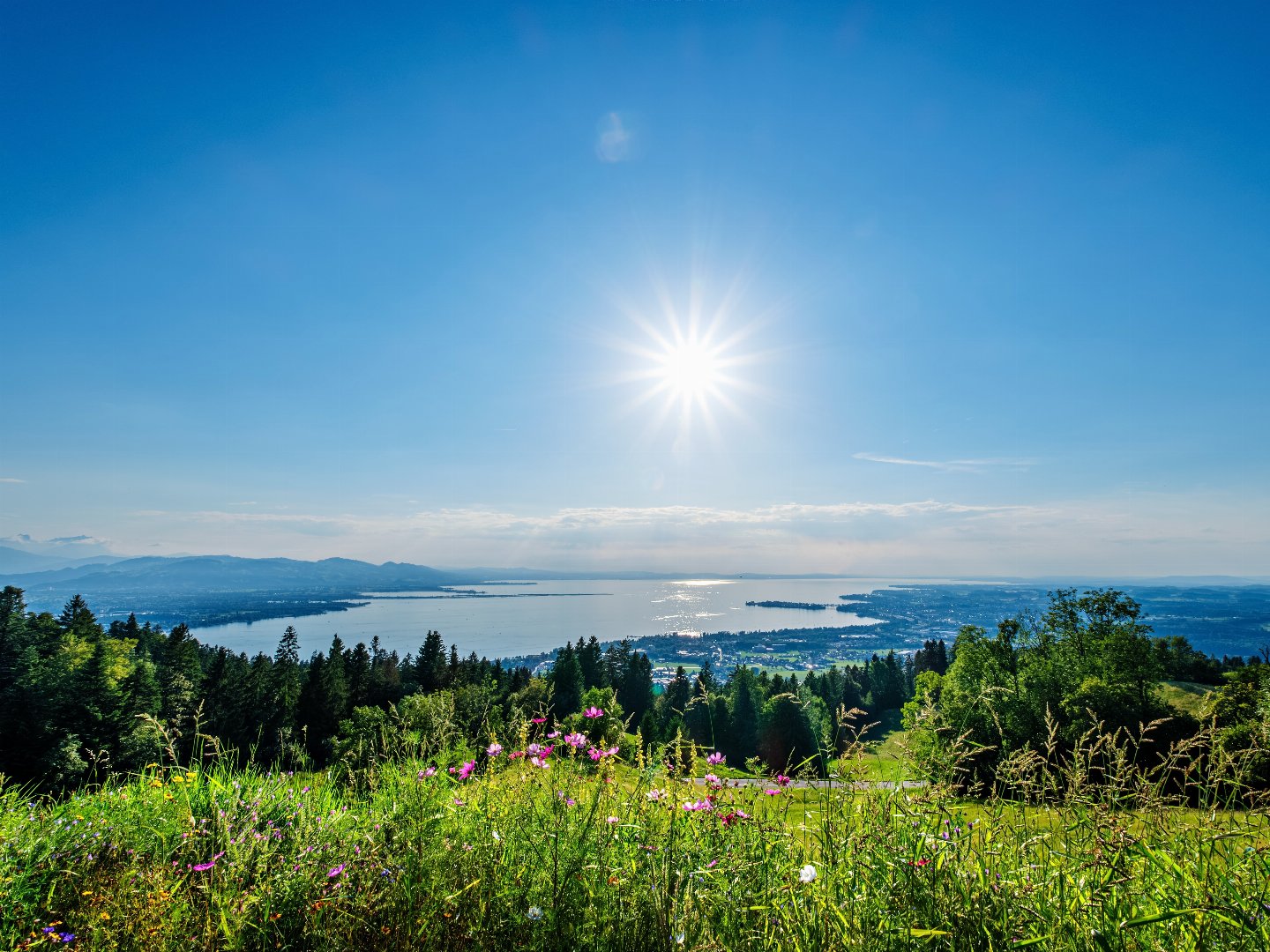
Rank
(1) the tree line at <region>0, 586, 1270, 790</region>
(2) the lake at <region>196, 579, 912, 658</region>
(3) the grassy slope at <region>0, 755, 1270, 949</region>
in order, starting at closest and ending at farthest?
(3) the grassy slope at <region>0, 755, 1270, 949</region> < (1) the tree line at <region>0, 586, 1270, 790</region> < (2) the lake at <region>196, 579, 912, 658</region>

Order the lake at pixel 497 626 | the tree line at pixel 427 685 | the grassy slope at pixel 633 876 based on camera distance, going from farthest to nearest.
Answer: the lake at pixel 497 626, the tree line at pixel 427 685, the grassy slope at pixel 633 876

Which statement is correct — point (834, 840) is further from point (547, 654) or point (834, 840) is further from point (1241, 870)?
point (547, 654)

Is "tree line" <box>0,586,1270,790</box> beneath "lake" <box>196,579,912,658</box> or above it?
above

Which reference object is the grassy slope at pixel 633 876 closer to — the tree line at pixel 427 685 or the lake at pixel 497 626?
the tree line at pixel 427 685

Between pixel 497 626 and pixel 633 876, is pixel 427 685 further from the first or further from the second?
pixel 497 626

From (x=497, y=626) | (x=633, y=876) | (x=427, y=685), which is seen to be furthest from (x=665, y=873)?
(x=497, y=626)

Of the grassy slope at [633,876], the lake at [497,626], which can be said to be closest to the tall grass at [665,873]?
the grassy slope at [633,876]

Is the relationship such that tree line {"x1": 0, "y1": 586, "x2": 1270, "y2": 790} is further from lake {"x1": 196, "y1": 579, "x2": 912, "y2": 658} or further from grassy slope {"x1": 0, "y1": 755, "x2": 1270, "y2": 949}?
lake {"x1": 196, "y1": 579, "x2": 912, "y2": 658}

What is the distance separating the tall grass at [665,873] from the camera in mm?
1918

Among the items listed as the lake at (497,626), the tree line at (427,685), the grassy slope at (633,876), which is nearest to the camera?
the grassy slope at (633,876)

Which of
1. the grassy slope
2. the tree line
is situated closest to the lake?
the tree line

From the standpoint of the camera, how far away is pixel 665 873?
2.29 m

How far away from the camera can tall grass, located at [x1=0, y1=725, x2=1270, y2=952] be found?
192cm

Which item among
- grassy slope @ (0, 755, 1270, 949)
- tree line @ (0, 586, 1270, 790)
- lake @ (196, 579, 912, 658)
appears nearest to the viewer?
grassy slope @ (0, 755, 1270, 949)
